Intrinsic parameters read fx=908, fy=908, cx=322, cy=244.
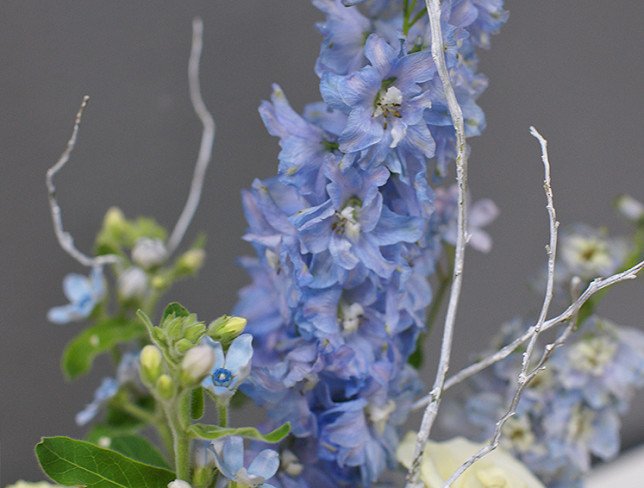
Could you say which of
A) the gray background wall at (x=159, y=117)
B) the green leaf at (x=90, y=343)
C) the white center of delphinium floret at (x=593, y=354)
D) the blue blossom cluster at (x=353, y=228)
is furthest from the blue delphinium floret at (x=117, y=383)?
the white center of delphinium floret at (x=593, y=354)

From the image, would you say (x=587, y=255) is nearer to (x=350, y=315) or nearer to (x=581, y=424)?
(x=581, y=424)

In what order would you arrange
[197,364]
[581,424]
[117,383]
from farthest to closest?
[581,424]
[117,383]
[197,364]

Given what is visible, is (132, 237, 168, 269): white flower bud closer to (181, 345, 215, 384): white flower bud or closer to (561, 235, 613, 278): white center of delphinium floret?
(181, 345, 215, 384): white flower bud

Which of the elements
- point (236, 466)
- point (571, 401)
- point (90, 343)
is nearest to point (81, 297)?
point (90, 343)

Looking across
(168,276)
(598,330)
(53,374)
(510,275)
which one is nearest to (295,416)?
(168,276)

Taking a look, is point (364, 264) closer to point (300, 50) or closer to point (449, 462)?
point (449, 462)

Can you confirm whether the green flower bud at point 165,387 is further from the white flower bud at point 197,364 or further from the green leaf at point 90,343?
the green leaf at point 90,343

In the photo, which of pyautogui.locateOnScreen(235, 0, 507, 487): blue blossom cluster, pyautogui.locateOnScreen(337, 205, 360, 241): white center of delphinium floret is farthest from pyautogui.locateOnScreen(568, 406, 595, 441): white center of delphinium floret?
pyautogui.locateOnScreen(337, 205, 360, 241): white center of delphinium floret

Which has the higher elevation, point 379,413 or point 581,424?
point 379,413
